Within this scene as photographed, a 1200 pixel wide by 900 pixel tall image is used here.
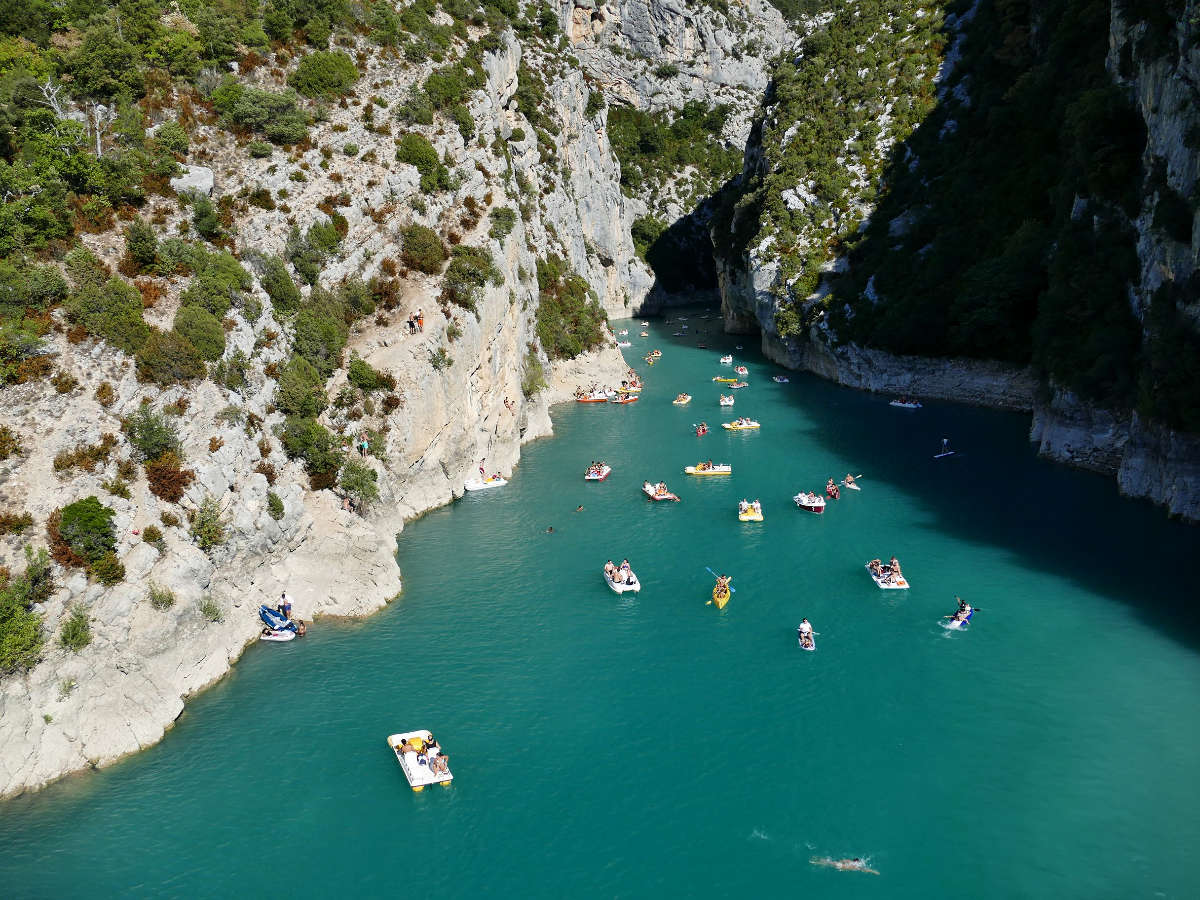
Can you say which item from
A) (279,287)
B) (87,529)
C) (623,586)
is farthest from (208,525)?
(623,586)

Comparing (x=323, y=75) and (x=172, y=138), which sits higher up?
(x=323, y=75)

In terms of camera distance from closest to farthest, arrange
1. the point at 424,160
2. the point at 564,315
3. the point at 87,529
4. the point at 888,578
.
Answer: the point at 87,529 < the point at 888,578 < the point at 424,160 < the point at 564,315

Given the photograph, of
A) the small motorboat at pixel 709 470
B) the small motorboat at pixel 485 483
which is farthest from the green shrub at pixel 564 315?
the small motorboat at pixel 709 470

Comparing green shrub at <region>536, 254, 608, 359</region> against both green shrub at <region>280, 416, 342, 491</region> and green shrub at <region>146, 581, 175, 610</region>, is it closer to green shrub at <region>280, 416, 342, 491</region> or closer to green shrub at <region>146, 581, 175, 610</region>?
green shrub at <region>280, 416, 342, 491</region>

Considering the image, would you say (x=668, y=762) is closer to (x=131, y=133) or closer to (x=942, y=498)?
(x=942, y=498)

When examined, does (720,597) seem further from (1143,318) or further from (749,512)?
(1143,318)

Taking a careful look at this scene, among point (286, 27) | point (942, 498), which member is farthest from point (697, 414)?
point (286, 27)
